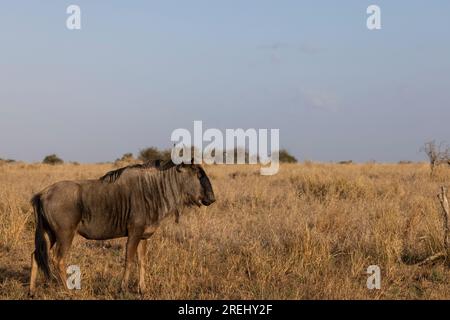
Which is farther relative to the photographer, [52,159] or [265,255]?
[52,159]

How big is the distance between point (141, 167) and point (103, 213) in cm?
70

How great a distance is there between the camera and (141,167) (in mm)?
6656

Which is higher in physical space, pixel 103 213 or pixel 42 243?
pixel 103 213

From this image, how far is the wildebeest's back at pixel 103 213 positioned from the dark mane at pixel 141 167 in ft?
0.64

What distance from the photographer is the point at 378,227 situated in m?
8.95

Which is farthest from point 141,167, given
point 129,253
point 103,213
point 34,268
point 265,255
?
point 265,255

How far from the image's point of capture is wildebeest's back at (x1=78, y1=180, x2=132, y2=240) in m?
6.39

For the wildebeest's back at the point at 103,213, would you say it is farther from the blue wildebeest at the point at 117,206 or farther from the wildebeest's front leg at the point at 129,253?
the wildebeest's front leg at the point at 129,253

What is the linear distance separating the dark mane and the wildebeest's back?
0.19 m

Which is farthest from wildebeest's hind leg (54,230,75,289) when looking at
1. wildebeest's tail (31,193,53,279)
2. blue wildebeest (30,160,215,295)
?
wildebeest's tail (31,193,53,279)

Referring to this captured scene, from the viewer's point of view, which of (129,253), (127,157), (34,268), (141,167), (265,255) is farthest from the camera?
(127,157)

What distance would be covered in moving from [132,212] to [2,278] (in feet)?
7.00

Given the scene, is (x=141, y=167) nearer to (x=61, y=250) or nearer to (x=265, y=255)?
(x=61, y=250)
